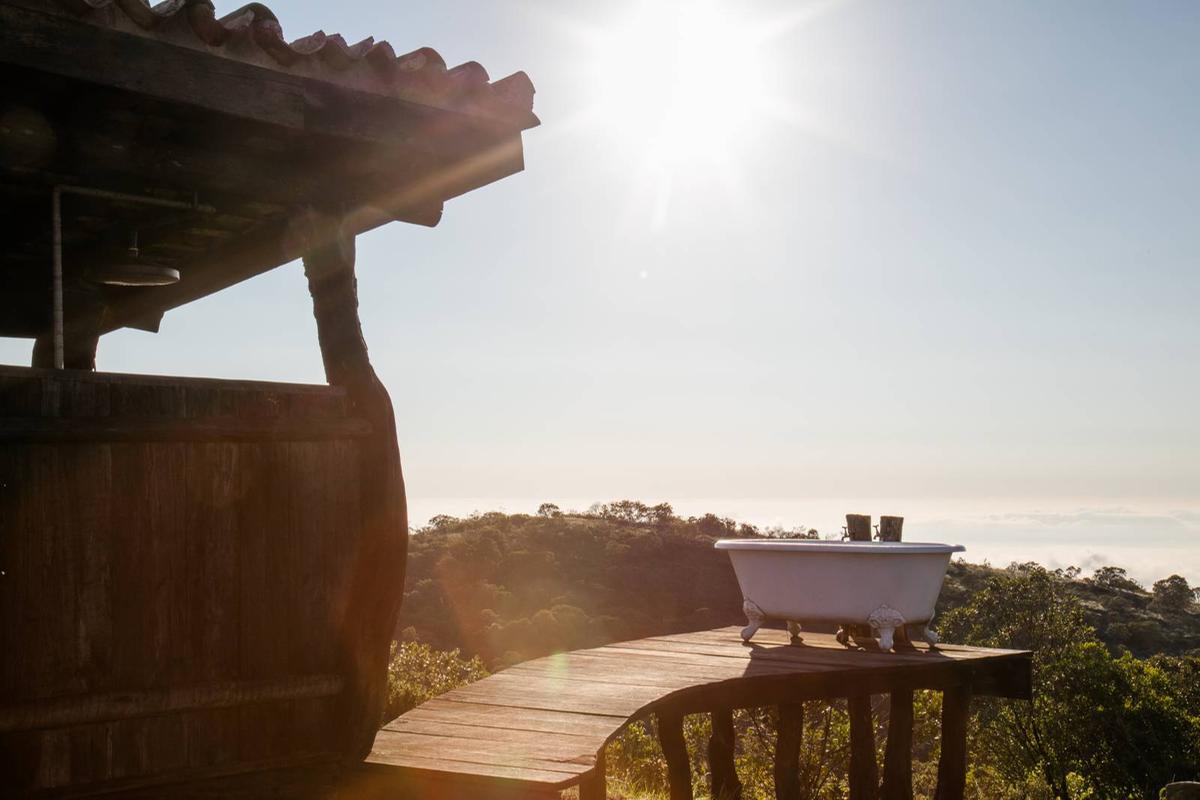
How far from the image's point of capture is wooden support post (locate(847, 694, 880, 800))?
23.4 ft

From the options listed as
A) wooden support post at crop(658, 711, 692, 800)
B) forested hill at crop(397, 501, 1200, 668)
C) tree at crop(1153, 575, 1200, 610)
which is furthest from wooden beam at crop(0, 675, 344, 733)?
tree at crop(1153, 575, 1200, 610)

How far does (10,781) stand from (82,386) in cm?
144

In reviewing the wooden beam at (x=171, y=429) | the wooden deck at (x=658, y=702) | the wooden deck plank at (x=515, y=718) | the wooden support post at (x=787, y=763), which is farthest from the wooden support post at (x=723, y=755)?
the wooden beam at (x=171, y=429)

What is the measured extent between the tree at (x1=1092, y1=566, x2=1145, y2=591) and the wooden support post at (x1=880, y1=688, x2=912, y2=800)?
1010 inches

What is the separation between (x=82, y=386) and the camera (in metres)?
3.95

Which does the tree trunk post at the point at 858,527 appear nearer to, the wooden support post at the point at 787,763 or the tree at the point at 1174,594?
the wooden support post at the point at 787,763

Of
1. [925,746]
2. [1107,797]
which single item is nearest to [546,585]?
[925,746]

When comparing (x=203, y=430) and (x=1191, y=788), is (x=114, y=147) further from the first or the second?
(x=1191, y=788)

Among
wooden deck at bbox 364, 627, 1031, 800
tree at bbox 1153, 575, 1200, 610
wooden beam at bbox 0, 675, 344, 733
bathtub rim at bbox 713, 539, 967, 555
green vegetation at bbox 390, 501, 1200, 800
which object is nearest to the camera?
wooden beam at bbox 0, 675, 344, 733

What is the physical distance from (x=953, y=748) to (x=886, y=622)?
1164 millimetres

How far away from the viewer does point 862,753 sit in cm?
724

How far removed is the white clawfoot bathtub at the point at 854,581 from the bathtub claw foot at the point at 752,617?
0.11 meters

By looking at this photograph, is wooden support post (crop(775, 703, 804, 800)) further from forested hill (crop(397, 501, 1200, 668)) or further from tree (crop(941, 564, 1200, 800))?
forested hill (crop(397, 501, 1200, 668))

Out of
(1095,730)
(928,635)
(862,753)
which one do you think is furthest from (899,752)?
(1095,730)
